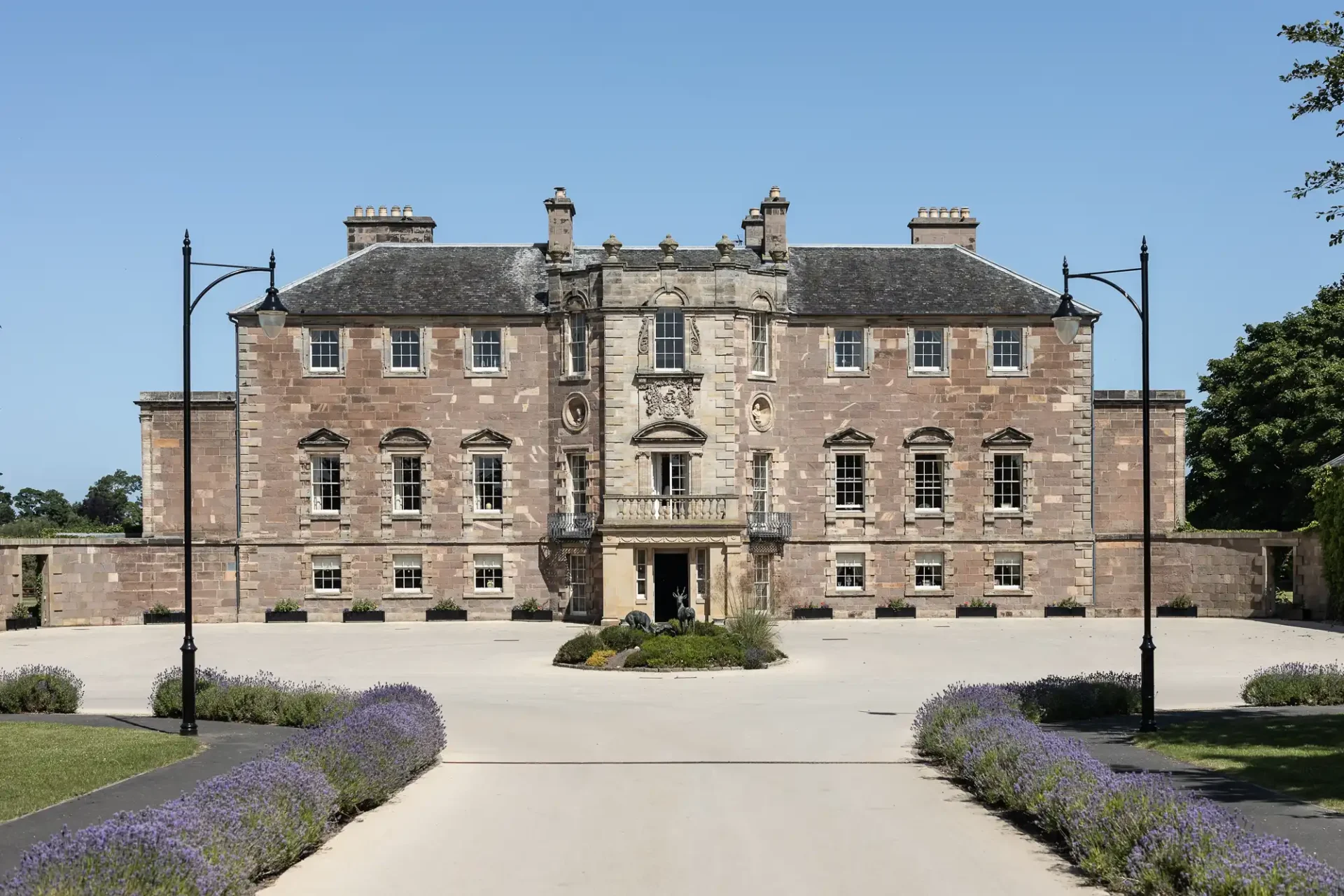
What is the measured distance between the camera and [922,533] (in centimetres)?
5097

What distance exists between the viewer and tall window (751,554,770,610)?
49625 millimetres

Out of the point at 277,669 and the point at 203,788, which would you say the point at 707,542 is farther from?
the point at 203,788

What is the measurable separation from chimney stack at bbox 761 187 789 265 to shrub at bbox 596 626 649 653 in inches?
797

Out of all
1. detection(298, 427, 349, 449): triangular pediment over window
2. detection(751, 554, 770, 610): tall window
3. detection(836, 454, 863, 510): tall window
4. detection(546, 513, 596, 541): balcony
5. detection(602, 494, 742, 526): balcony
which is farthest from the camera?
detection(836, 454, 863, 510): tall window

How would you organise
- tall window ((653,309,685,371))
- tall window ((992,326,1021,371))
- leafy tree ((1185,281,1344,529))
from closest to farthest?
tall window ((653,309,685,371)) → tall window ((992,326,1021,371)) → leafy tree ((1185,281,1344,529))

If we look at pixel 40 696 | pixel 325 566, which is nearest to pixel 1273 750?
pixel 40 696

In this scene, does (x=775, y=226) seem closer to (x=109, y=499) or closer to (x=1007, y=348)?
(x=1007, y=348)

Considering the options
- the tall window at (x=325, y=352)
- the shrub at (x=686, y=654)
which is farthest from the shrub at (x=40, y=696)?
the tall window at (x=325, y=352)

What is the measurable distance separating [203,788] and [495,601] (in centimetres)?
3566

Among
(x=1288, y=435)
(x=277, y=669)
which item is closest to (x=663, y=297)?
(x=277, y=669)

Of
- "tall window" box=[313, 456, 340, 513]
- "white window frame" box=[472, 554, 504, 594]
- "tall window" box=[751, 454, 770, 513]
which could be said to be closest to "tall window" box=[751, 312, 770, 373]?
"tall window" box=[751, 454, 770, 513]

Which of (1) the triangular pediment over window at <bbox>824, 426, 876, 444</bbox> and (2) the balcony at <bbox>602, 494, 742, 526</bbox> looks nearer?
(2) the balcony at <bbox>602, 494, 742, 526</bbox>

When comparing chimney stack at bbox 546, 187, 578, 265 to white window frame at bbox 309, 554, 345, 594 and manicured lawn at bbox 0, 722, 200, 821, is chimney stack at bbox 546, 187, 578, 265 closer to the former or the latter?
white window frame at bbox 309, 554, 345, 594

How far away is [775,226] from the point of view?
5203 centimetres
